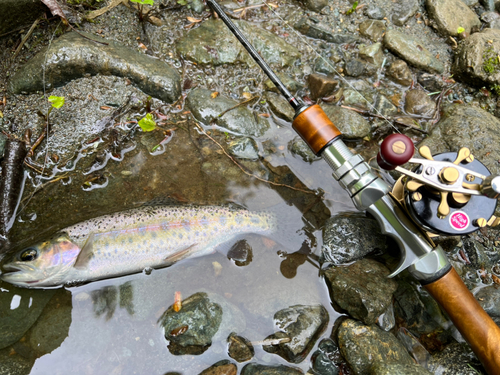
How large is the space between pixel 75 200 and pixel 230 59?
244cm

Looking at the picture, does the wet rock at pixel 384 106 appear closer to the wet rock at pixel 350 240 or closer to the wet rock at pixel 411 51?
the wet rock at pixel 411 51

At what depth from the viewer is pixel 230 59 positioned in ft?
13.4

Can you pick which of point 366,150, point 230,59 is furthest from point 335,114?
point 230,59

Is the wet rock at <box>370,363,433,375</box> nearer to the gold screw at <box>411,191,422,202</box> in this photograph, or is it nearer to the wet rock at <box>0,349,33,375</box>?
the gold screw at <box>411,191,422,202</box>

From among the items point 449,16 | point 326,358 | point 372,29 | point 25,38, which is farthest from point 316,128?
point 449,16

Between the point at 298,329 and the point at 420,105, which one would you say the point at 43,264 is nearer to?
the point at 298,329

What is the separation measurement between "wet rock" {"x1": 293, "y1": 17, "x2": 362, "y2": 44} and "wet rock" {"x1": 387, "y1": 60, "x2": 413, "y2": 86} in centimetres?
61

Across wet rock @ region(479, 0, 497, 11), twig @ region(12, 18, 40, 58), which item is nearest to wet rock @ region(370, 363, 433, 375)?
twig @ region(12, 18, 40, 58)

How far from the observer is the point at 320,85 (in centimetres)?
392

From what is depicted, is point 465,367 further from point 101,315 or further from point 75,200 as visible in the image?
point 75,200

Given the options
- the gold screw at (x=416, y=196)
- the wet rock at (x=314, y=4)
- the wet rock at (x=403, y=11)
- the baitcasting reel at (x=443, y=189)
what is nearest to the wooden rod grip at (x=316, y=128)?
the baitcasting reel at (x=443, y=189)

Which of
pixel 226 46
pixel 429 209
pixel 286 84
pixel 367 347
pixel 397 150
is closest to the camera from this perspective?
pixel 397 150

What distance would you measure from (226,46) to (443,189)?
3.03 meters

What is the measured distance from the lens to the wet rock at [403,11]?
457cm
